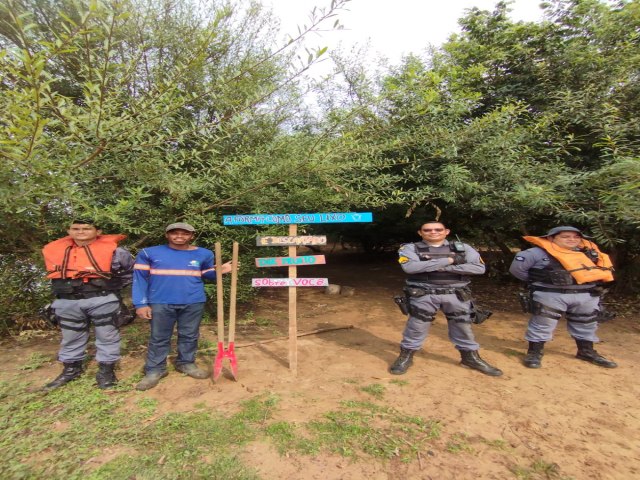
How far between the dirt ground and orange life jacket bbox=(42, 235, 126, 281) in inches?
49.5

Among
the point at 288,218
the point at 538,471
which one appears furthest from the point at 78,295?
the point at 538,471

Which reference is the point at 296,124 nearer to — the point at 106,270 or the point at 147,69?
the point at 147,69

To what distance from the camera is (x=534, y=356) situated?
14.0ft

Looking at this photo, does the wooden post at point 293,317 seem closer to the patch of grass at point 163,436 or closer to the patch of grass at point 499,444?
the patch of grass at point 163,436

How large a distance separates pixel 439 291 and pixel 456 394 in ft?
3.41

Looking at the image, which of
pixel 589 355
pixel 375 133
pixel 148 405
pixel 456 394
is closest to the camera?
pixel 148 405

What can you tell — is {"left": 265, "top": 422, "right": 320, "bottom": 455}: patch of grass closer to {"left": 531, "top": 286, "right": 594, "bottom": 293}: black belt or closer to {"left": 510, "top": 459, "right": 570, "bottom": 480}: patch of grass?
{"left": 510, "top": 459, "right": 570, "bottom": 480}: patch of grass

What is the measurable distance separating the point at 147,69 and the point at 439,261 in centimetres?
474

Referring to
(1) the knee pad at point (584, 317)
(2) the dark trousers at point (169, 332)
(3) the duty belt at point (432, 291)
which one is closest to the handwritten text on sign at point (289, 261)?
(2) the dark trousers at point (169, 332)

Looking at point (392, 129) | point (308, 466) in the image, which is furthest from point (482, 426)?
point (392, 129)

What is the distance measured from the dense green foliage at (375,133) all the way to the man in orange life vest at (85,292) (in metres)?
0.33

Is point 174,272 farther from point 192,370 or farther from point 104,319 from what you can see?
point 192,370

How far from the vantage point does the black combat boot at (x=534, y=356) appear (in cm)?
421

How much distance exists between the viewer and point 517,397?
11.5ft
